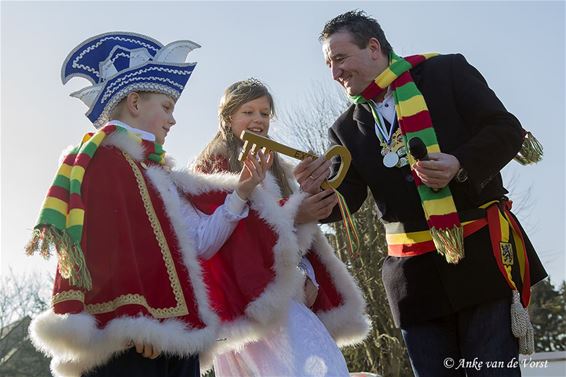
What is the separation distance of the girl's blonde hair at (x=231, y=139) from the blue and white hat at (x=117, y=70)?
48 cm

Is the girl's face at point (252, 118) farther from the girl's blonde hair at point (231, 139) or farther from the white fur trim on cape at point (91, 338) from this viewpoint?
the white fur trim on cape at point (91, 338)

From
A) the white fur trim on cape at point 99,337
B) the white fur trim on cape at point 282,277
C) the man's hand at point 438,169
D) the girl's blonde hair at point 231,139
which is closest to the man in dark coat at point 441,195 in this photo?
the man's hand at point 438,169

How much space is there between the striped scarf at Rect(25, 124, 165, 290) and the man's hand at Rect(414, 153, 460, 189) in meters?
1.29

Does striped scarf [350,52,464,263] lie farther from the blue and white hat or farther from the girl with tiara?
the blue and white hat

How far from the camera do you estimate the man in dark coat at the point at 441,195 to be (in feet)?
10.0

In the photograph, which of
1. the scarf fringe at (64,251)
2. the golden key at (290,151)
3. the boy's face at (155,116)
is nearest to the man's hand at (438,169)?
the golden key at (290,151)

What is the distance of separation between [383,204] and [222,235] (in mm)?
708

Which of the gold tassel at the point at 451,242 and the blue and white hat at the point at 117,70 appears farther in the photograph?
the blue and white hat at the point at 117,70

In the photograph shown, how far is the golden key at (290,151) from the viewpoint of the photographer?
3.23 metres

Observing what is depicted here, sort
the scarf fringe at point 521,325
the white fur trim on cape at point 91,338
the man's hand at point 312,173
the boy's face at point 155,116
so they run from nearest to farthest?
the white fur trim on cape at point 91,338, the scarf fringe at point 521,325, the boy's face at point 155,116, the man's hand at point 312,173

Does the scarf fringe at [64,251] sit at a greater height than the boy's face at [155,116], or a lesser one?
lesser

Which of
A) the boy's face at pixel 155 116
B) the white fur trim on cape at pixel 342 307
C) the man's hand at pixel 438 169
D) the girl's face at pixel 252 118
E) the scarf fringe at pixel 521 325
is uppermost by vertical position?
the girl's face at pixel 252 118

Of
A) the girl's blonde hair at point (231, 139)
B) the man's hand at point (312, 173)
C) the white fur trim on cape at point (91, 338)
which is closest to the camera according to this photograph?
the white fur trim on cape at point (91, 338)

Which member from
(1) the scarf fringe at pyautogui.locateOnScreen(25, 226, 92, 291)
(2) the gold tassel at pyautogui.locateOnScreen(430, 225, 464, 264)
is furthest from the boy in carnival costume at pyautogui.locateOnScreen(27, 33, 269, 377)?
(2) the gold tassel at pyautogui.locateOnScreen(430, 225, 464, 264)
